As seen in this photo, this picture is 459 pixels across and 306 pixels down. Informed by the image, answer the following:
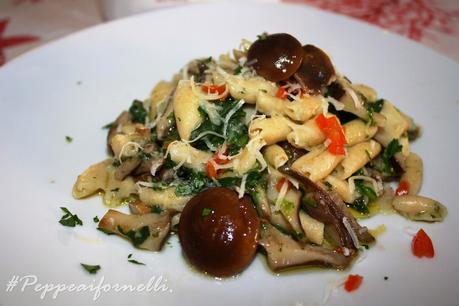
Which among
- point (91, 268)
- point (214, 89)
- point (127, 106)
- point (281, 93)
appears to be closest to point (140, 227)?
point (91, 268)

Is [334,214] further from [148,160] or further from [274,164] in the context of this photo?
[148,160]

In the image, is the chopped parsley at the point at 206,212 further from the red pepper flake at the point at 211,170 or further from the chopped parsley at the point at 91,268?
the chopped parsley at the point at 91,268

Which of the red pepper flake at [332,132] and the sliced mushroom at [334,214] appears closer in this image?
the sliced mushroom at [334,214]

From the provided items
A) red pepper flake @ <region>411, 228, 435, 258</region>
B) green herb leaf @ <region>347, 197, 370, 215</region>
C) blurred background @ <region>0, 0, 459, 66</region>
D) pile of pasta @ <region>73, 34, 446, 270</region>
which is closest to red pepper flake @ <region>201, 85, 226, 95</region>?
pile of pasta @ <region>73, 34, 446, 270</region>

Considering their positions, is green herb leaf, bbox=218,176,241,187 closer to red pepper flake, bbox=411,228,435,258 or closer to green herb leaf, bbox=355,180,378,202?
green herb leaf, bbox=355,180,378,202

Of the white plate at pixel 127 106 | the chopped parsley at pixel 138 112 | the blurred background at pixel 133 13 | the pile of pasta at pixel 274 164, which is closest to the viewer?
the white plate at pixel 127 106

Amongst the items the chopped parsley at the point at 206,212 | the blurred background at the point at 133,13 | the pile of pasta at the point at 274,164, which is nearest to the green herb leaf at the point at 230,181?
the pile of pasta at the point at 274,164
